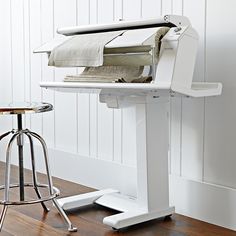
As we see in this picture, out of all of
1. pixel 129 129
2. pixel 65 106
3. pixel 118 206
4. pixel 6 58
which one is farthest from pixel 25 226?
pixel 6 58

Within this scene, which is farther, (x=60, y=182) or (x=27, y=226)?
(x=60, y=182)

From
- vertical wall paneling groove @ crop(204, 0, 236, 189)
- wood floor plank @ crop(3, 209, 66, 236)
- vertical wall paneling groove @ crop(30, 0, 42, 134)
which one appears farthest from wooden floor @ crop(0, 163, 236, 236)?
vertical wall paneling groove @ crop(30, 0, 42, 134)

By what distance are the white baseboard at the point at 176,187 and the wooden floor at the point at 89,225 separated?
0.15 feet

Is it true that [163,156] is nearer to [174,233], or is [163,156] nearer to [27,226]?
[174,233]

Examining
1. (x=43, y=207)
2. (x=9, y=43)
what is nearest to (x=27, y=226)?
(x=43, y=207)

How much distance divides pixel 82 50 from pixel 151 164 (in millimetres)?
555

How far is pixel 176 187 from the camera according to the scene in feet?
7.25

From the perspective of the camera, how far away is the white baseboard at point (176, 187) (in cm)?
202

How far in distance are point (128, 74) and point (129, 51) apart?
0.10 meters

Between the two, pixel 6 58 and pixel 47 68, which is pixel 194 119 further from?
pixel 6 58

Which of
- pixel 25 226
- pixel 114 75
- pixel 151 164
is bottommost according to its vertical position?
pixel 25 226

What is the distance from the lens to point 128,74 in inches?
76.8

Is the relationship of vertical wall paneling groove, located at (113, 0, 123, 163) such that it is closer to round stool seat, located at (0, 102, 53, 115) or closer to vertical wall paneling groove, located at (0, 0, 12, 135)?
round stool seat, located at (0, 102, 53, 115)

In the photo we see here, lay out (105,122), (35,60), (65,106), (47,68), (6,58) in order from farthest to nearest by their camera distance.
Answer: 1. (6,58)
2. (35,60)
3. (47,68)
4. (65,106)
5. (105,122)
